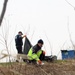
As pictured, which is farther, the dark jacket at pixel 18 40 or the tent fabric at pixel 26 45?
the tent fabric at pixel 26 45

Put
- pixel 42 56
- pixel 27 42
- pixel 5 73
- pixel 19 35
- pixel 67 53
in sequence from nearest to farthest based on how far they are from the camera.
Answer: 1. pixel 5 73
2. pixel 42 56
3. pixel 19 35
4. pixel 27 42
5. pixel 67 53

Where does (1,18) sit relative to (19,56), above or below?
above

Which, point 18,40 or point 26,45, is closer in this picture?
point 18,40

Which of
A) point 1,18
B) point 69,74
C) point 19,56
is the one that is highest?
point 1,18

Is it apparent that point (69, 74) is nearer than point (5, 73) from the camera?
No

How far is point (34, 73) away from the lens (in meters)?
4.92

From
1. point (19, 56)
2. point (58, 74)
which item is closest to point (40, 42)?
point (58, 74)

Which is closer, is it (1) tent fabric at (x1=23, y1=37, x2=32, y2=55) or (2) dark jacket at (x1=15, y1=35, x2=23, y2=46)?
(2) dark jacket at (x1=15, y1=35, x2=23, y2=46)

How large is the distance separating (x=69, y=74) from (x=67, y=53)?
693 centimetres

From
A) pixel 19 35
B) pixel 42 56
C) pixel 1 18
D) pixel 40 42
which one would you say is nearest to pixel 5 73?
pixel 1 18

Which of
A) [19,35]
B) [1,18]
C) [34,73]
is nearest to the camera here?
[1,18]

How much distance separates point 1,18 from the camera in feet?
5.00

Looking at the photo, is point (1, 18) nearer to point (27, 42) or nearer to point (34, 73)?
point (34, 73)

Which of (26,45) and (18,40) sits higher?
(18,40)
